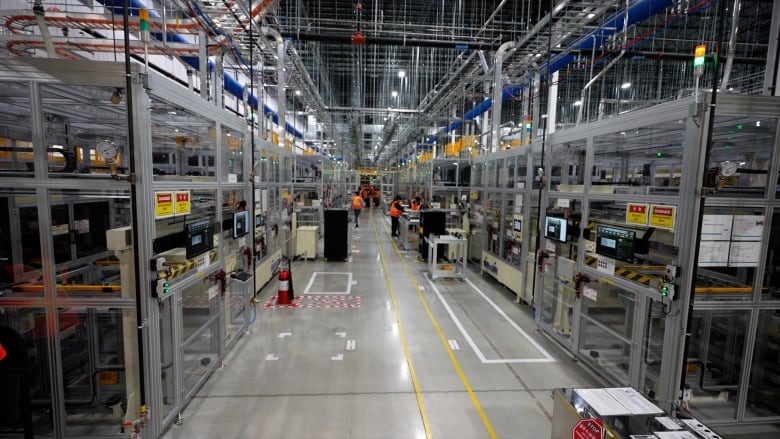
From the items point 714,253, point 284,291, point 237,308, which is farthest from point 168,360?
point 714,253

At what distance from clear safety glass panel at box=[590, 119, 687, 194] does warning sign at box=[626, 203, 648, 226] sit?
27 cm

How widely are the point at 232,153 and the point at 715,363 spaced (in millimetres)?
7455

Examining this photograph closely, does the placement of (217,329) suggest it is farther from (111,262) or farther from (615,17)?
(615,17)

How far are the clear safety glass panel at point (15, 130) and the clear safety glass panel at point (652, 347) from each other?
5.90 m

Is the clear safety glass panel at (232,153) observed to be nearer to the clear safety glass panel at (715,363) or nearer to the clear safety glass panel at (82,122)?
the clear safety glass panel at (82,122)

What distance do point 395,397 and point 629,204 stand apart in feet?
11.2

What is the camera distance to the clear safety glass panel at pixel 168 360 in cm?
339

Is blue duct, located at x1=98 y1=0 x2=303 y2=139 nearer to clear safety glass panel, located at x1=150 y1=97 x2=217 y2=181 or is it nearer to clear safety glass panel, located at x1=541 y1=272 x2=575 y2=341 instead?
clear safety glass panel, located at x1=150 y1=97 x2=217 y2=181

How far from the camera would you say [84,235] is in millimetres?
4039

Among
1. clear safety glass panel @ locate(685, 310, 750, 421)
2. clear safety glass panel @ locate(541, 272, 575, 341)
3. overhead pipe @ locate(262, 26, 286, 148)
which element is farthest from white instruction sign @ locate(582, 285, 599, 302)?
overhead pipe @ locate(262, 26, 286, 148)

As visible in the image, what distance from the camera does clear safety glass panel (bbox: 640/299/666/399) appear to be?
369 cm

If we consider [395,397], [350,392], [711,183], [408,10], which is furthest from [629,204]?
[408,10]

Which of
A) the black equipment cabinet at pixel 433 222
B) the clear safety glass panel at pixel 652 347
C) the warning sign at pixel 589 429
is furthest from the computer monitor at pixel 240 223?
the black equipment cabinet at pixel 433 222

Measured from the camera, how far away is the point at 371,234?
15.7 metres
